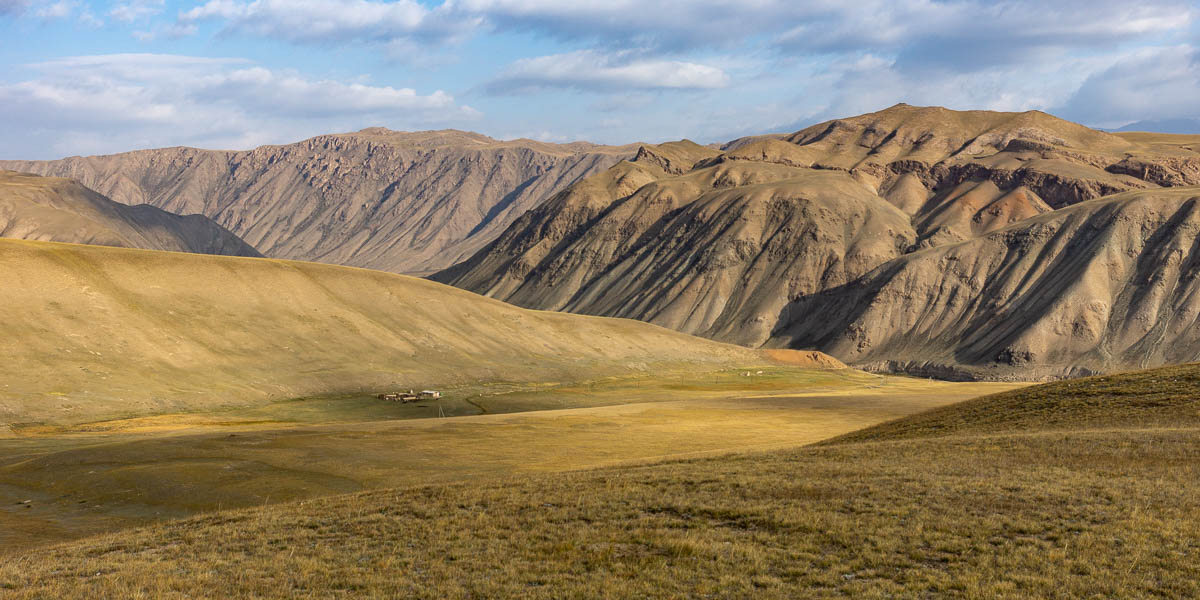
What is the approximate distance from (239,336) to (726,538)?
9628cm

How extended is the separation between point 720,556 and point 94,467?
117 ft

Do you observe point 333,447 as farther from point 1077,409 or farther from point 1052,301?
point 1052,301

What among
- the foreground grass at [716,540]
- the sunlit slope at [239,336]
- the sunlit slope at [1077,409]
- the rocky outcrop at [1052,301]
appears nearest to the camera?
the foreground grass at [716,540]

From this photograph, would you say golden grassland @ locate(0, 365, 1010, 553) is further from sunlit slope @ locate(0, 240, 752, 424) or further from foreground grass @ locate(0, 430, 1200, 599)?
foreground grass @ locate(0, 430, 1200, 599)

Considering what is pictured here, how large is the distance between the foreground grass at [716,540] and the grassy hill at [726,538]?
65 mm

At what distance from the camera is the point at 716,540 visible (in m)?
20.2

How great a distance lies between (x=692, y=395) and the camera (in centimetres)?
10794

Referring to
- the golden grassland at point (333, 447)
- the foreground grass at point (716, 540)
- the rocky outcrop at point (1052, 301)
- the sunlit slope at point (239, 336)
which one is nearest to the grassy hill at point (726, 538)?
the foreground grass at point (716, 540)

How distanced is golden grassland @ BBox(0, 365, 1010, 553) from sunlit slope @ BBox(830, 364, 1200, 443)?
945 centimetres

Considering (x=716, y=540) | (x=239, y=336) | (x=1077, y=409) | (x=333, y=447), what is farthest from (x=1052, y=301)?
(x=716, y=540)

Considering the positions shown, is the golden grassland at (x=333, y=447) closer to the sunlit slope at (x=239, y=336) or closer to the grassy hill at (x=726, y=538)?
the sunlit slope at (x=239, y=336)

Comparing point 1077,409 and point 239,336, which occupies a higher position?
point 239,336

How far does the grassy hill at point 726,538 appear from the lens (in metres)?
17.0

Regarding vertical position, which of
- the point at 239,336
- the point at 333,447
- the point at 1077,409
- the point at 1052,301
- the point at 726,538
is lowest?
the point at 333,447
